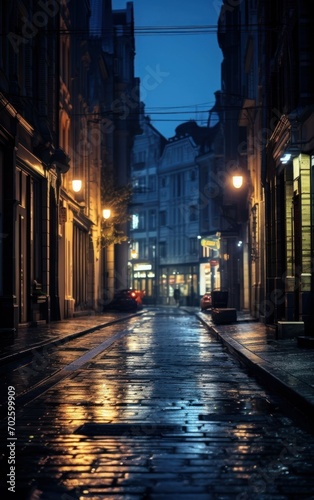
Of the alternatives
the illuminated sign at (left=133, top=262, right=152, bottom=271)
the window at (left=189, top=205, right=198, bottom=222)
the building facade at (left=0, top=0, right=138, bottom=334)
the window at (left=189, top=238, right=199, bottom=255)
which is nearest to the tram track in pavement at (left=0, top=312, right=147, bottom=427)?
the building facade at (left=0, top=0, right=138, bottom=334)

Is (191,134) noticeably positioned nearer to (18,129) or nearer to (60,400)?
(18,129)

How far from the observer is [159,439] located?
23.0ft

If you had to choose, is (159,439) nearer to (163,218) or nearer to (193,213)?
(193,213)

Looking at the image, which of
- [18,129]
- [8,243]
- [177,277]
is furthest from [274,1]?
[177,277]

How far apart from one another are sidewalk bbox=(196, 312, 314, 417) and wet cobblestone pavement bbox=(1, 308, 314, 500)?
0.27 meters

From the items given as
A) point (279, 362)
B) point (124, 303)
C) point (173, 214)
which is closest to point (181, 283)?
point (173, 214)

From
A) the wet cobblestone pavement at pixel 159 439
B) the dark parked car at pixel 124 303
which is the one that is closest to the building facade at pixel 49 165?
the dark parked car at pixel 124 303

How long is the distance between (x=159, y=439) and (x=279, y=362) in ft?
19.6

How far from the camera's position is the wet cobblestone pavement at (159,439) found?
5.32 metres

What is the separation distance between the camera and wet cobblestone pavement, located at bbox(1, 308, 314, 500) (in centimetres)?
532

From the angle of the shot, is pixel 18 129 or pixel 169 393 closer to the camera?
pixel 169 393

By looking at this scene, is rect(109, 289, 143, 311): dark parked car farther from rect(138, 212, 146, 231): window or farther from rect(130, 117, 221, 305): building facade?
rect(138, 212, 146, 231): window

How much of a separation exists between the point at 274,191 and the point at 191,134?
6632 cm

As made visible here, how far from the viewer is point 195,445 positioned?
6.72 m
